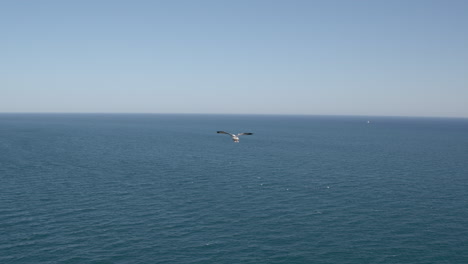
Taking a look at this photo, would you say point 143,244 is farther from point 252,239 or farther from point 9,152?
point 9,152

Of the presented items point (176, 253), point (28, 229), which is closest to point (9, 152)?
point (28, 229)

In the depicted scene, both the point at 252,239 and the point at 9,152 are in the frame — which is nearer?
the point at 252,239

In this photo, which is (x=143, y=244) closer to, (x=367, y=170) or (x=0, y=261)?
(x=0, y=261)

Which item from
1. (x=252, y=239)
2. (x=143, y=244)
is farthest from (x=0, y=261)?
(x=252, y=239)

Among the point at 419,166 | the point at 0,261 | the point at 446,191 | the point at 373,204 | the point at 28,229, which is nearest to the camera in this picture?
the point at 0,261

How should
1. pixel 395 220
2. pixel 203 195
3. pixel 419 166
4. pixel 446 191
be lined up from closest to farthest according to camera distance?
pixel 395 220, pixel 203 195, pixel 446 191, pixel 419 166

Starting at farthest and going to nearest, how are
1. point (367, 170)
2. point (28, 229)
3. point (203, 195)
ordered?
point (367, 170) → point (203, 195) → point (28, 229)

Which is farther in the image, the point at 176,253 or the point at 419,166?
the point at 419,166

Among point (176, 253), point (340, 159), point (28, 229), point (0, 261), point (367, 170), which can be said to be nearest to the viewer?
point (0, 261)

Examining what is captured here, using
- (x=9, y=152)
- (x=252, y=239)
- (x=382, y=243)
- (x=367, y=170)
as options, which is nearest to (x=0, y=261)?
(x=252, y=239)
